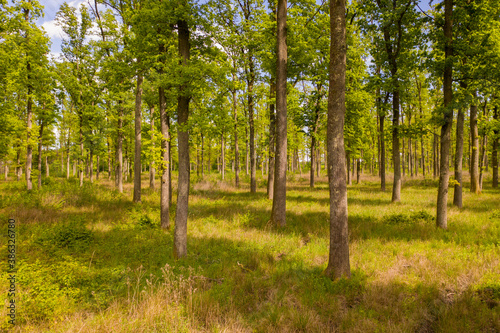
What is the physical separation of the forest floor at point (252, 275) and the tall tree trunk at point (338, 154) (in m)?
0.53

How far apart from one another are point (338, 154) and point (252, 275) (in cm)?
366

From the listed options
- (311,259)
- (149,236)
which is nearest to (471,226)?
(311,259)

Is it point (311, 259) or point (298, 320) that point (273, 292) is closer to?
point (298, 320)

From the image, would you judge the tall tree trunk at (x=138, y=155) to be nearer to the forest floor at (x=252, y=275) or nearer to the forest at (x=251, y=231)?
the forest at (x=251, y=231)

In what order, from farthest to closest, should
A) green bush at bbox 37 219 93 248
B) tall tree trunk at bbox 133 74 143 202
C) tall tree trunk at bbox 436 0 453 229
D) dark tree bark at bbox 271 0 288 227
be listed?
tall tree trunk at bbox 133 74 143 202
dark tree bark at bbox 271 0 288 227
tall tree trunk at bbox 436 0 453 229
green bush at bbox 37 219 93 248

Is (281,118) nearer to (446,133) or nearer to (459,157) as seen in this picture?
(446,133)

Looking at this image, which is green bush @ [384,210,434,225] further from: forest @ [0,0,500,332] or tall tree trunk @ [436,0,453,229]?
tall tree trunk @ [436,0,453,229]

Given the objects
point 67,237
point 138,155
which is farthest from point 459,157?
point 67,237

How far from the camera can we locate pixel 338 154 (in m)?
5.18

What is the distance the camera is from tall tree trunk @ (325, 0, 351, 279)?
5.20 meters

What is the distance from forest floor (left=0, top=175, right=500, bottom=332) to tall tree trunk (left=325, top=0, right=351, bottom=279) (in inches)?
20.8

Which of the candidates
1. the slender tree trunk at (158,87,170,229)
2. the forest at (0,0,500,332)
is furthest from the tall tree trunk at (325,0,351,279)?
the slender tree trunk at (158,87,170,229)

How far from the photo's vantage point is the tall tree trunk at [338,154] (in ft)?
17.1

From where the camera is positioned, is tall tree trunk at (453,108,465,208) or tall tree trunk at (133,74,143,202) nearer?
tall tree trunk at (453,108,465,208)
